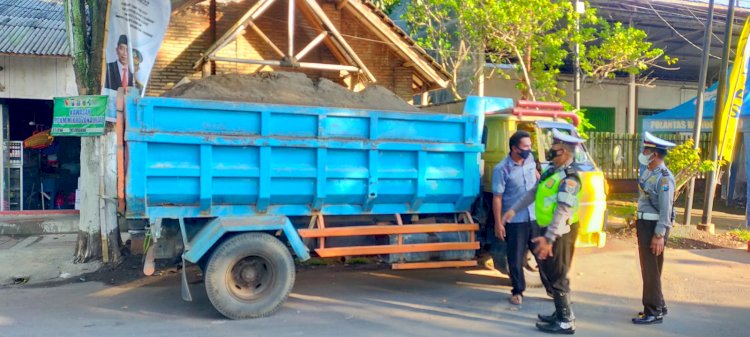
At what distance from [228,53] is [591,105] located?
14033 mm

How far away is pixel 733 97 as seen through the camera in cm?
1087

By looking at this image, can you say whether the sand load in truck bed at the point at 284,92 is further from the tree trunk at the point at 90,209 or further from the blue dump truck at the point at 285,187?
the tree trunk at the point at 90,209

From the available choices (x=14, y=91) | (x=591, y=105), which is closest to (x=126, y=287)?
(x=14, y=91)

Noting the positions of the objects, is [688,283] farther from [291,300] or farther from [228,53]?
[228,53]

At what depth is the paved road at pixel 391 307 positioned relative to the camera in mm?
5383

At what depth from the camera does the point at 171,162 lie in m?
5.51

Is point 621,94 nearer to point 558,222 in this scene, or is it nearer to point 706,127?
point 706,127

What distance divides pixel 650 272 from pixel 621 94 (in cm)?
1693

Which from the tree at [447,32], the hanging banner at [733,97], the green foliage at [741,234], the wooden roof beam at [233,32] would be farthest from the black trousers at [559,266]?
the hanging banner at [733,97]

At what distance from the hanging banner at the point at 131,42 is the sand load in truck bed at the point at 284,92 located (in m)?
0.88

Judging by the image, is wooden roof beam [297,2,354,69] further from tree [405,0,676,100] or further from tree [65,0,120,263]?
tree [65,0,120,263]

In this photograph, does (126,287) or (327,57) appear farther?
(327,57)

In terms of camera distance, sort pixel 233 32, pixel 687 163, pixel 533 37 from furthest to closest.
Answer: pixel 533 37
pixel 687 163
pixel 233 32

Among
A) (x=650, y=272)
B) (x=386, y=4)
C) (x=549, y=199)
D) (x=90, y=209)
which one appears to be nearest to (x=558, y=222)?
(x=549, y=199)
